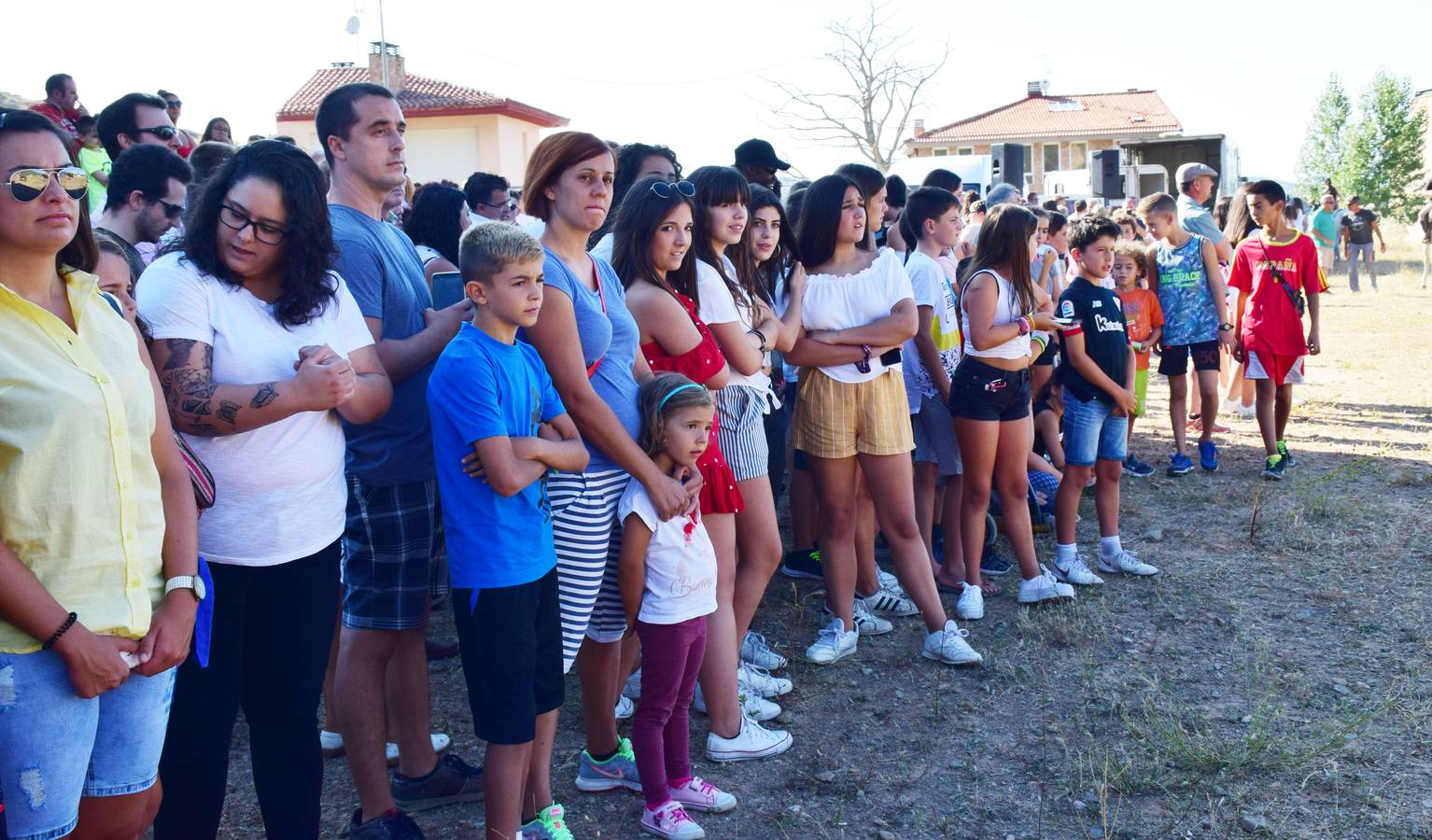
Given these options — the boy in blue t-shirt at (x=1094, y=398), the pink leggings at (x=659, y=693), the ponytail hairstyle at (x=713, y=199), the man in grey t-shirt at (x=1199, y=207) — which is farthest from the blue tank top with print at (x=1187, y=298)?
the pink leggings at (x=659, y=693)

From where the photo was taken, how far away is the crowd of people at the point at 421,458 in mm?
1976

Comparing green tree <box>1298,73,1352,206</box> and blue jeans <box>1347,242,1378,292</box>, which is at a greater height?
green tree <box>1298,73,1352,206</box>

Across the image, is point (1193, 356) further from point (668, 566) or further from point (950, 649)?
point (668, 566)

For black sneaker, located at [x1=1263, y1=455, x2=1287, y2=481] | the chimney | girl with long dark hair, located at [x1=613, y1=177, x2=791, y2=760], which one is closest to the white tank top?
girl with long dark hair, located at [x1=613, y1=177, x2=791, y2=760]

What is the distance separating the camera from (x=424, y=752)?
3.37 metres

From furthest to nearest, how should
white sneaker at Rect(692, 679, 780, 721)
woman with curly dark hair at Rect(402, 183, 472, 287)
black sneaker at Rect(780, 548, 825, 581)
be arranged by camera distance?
black sneaker at Rect(780, 548, 825, 581) → woman with curly dark hair at Rect(402, 183, 472, 287) → white sneaker at Rect(692, 679, 780, 721)

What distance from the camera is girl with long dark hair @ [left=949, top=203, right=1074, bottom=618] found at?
4.82m

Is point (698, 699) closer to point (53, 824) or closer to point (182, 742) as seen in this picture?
point (182, 742)

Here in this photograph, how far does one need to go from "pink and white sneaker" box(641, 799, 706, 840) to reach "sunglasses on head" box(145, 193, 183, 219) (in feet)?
8.39

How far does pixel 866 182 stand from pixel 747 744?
7.83 feet

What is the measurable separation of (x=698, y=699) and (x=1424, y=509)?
16.8ft

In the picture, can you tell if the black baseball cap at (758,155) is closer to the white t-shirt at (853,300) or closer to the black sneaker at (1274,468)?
the white t-shirt at (853,300)

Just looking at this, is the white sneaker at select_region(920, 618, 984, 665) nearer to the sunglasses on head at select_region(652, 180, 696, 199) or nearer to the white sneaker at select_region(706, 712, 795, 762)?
the white sneaker at select_region(706, 712, 795, 762)

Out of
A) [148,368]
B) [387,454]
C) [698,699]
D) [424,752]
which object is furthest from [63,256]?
[698,699]
